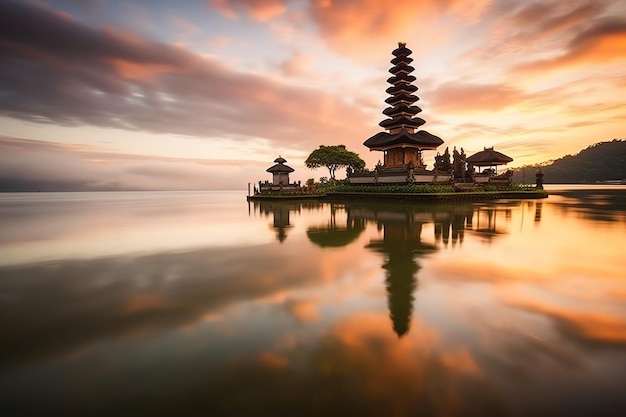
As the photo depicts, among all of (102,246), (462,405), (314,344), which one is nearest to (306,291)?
(314,344)

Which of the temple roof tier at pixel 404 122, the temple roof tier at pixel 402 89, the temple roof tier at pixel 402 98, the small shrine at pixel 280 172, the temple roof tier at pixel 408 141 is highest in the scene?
the temple roof tier at pixel 402 89

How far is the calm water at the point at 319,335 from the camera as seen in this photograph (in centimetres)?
293

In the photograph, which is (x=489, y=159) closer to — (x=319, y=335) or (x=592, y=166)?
(x=319, y=335)

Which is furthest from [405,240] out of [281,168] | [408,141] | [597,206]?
[281,168]

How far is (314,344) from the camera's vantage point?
4.00 m

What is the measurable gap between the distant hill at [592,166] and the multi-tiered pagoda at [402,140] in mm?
111758

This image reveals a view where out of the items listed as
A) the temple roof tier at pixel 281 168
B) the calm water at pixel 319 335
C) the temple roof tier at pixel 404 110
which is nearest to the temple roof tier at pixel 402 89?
the temple roof tier at pixel 404 110

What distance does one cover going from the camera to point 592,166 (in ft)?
492

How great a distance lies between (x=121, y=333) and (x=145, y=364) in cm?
120

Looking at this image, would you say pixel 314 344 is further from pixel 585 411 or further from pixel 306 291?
pixel 585 411

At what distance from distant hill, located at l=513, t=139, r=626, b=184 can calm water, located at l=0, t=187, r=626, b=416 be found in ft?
476

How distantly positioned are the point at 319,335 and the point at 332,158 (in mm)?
57134

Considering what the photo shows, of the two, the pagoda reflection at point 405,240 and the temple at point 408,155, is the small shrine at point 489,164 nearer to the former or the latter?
the temple at point 408,155

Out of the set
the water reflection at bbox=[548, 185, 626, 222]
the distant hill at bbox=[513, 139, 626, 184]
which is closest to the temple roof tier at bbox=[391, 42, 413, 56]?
the water reflection at bbox=[548, 185, 626, 222]
